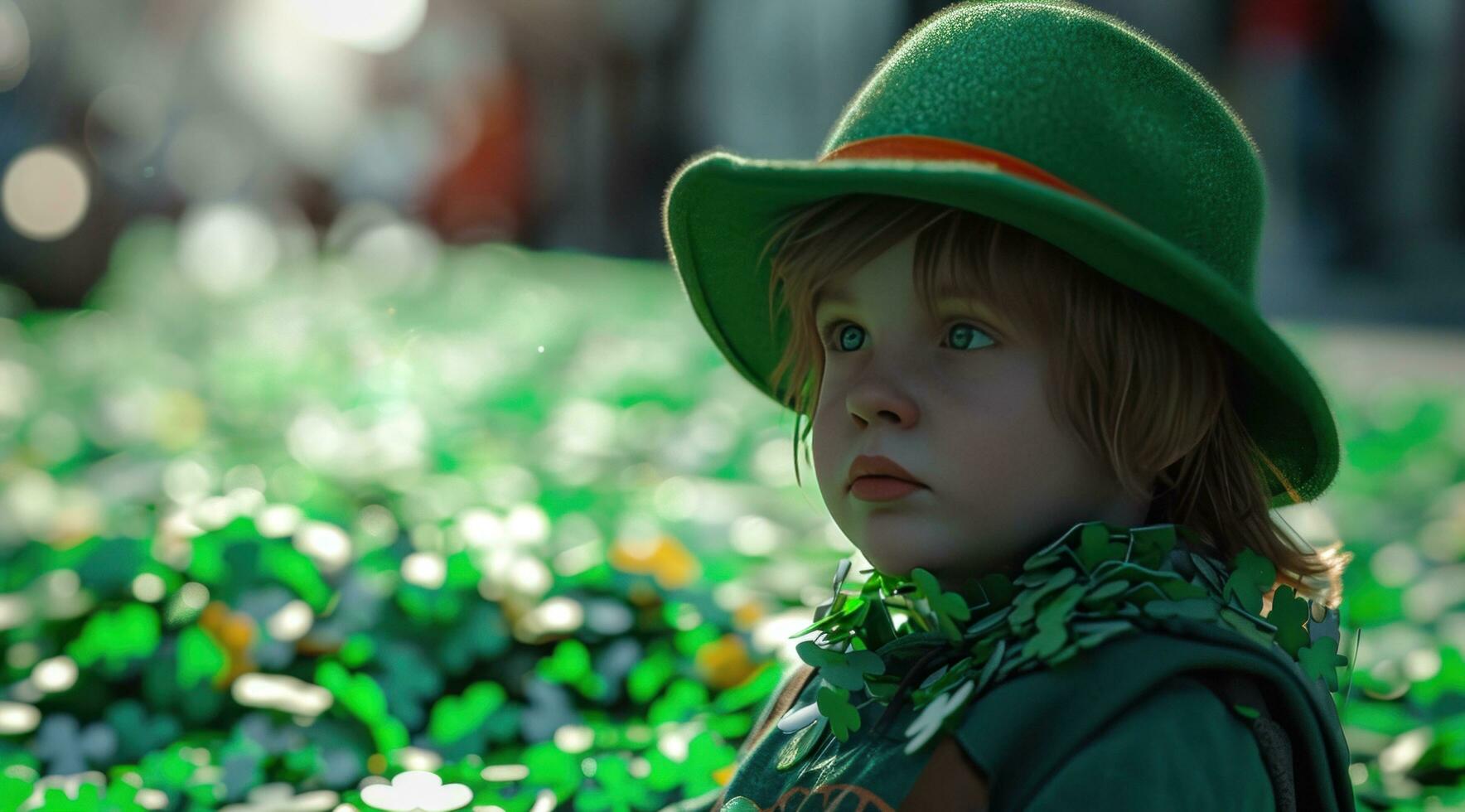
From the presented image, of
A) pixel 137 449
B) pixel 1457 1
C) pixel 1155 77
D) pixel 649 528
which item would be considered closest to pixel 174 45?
pixel 1457 1

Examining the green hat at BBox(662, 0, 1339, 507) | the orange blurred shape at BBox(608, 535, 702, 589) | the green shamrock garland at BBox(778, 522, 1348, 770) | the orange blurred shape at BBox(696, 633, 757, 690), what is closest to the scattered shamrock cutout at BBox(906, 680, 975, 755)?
the green shamrock garland at BBox(778, 522, 1348, 770)

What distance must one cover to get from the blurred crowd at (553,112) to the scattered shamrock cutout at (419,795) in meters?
5.87

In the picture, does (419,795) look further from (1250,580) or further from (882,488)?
(1250,580)

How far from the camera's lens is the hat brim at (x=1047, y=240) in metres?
1.38

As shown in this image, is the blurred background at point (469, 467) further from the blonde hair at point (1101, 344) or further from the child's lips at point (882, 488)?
the child's lips at point (882, 488)

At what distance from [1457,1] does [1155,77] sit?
11.1 m

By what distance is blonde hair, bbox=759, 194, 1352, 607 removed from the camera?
152cm

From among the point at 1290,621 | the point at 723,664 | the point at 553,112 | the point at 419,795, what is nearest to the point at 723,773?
the point at 419,795

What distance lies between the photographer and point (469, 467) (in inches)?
179

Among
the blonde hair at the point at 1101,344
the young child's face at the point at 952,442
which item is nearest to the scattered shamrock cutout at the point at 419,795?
the young child's face at the point at 952,442

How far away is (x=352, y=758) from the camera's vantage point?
2457mm

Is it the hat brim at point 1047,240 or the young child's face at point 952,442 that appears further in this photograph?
the young child's face at point 952,442

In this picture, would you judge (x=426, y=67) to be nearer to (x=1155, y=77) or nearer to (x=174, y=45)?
(x=174, y=45)

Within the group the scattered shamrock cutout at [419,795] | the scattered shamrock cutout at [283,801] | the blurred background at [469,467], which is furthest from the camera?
the blurred background at [469,467]
